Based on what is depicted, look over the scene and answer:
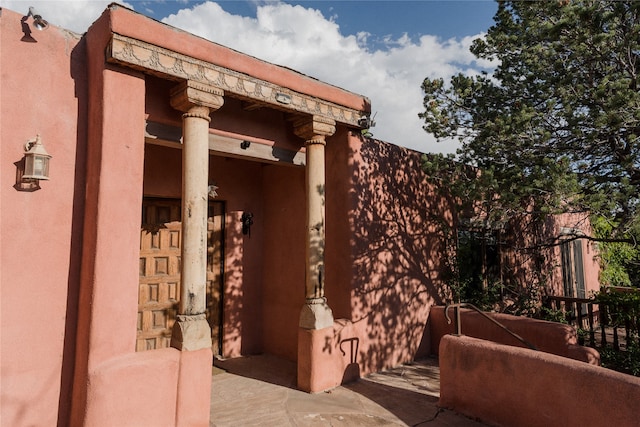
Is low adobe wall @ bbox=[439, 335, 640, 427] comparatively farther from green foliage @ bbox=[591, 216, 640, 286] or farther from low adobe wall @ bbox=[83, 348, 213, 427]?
green foliage @ bbox=[591, 216, 640, 286]

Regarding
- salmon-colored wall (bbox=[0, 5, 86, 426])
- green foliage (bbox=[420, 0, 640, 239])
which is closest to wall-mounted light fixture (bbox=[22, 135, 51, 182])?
salmon-colored wall (bbox=[0, 5, 86, 426])

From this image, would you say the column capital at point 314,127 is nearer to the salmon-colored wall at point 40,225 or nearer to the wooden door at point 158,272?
the wooden door at point 158,272

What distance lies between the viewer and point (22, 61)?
12.1 ft

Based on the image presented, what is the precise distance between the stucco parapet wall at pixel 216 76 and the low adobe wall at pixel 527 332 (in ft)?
11.8

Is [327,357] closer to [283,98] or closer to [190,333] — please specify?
[190,333]

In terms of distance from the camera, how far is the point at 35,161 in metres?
3.56

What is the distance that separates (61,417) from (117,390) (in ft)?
2.23

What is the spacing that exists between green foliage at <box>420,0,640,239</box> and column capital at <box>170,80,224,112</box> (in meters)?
3.48

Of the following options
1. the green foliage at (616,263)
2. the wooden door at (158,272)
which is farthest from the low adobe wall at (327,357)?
the green foliage at (616,263)

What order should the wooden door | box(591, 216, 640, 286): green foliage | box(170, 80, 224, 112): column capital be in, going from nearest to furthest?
1. box(170, 80, 224, 112): column capital
2. the wooden door
3. box(591, 216, 640, 286): green foliage

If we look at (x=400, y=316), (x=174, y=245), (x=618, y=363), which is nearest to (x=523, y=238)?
(x=618, y=363)

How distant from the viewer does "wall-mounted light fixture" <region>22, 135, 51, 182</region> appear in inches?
139

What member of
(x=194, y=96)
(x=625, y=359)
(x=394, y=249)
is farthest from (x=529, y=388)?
(x=194, y=96)

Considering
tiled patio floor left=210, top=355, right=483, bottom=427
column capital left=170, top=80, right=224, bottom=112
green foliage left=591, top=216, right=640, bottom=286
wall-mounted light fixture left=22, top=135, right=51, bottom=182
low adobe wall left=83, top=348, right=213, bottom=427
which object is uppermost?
column capital left=170, top=80, right=224, bottom=112
